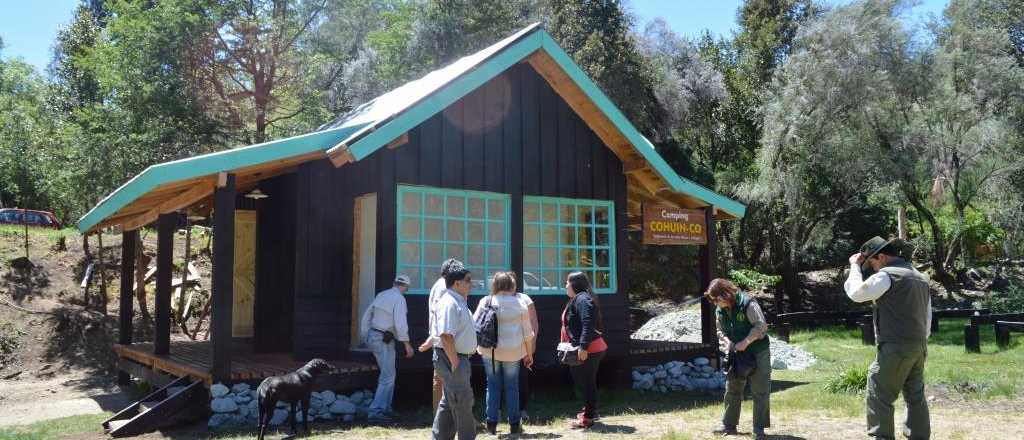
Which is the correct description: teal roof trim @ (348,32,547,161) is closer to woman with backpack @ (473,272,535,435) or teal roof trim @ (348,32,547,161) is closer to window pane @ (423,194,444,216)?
window pane @ (423,194,444,216)

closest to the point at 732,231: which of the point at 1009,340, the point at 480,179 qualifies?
the point at 1009,340

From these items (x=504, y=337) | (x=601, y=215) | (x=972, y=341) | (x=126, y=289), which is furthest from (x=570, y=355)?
(x=972, y=341)

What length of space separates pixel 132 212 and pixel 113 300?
1061 centimetres

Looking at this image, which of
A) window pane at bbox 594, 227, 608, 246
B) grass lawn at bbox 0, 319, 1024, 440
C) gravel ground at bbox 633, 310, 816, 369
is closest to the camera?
grass lawn at bbox 0, 319, 1024, 440

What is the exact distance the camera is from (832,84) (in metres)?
22.5

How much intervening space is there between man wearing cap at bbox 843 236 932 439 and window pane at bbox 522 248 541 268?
17.1 feet

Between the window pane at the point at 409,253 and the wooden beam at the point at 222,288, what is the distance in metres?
2.08

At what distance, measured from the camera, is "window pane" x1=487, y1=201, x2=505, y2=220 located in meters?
10.5

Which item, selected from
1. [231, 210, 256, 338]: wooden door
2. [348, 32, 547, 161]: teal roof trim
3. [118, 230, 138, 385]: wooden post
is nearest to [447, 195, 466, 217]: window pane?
[348, 32, 547, 161]: teal roof trim

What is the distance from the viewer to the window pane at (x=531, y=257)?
10.9m

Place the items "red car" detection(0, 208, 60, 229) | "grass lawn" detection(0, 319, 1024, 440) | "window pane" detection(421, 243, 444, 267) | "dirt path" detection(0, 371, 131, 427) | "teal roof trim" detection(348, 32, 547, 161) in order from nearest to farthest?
"grass lawn" detection(0, 319, 1024, 440), "teal roof trim" detection(348, 32, 547, 161), "window pane" detection(421, 243, 444, 267), "dirt path" detection(0, 371, 131, 427), "red car" detection(0, 208, 60, 229)

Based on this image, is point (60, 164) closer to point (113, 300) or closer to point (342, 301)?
point (113, 300)

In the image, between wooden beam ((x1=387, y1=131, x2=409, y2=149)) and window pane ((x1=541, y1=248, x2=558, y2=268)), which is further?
window pane ((x1=541, y1=248, x2=558, y2=268))

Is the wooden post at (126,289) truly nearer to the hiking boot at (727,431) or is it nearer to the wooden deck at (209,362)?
the wooden deck at (209,362)
